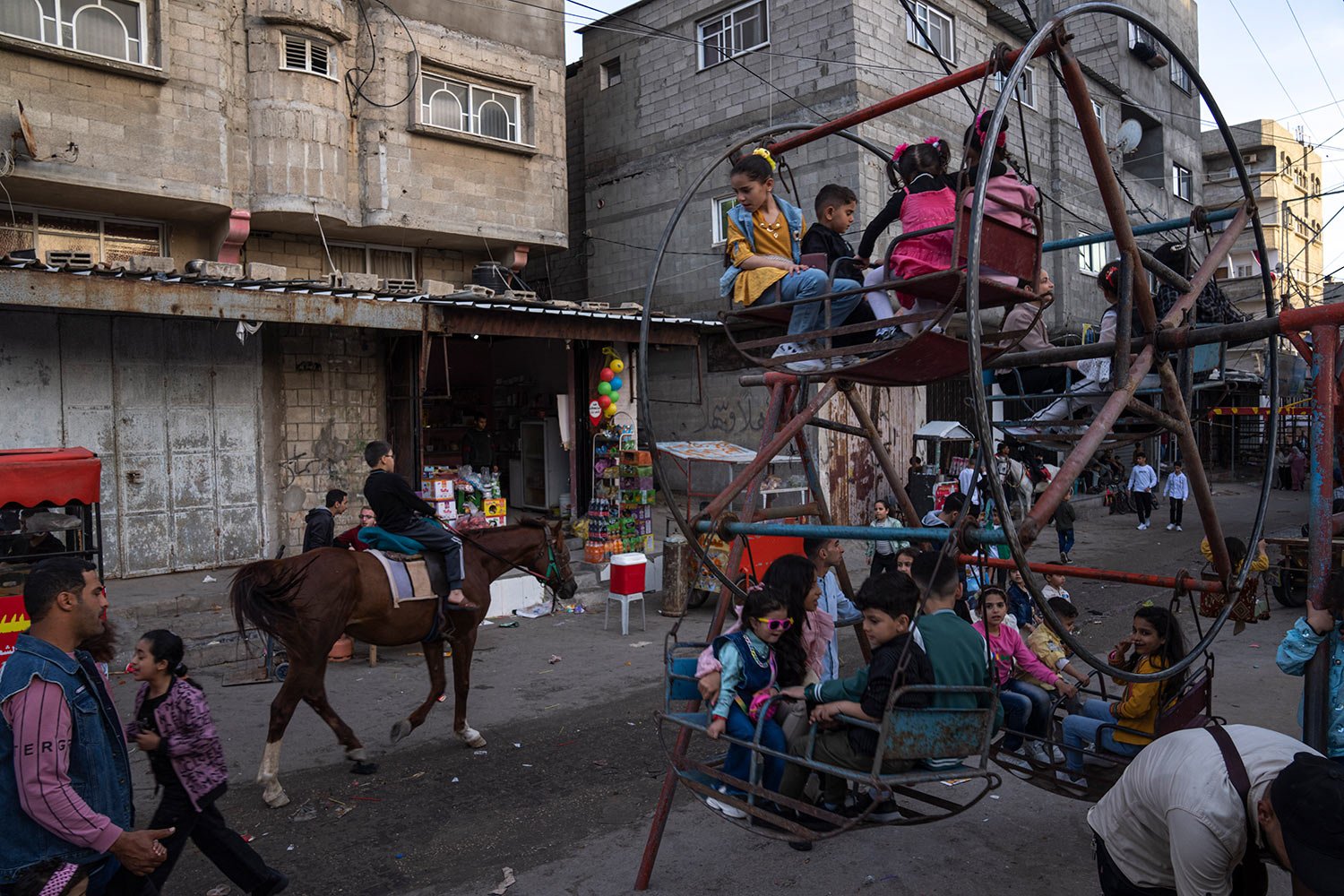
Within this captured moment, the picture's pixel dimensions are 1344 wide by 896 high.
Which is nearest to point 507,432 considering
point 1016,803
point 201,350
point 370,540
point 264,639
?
point 201,350

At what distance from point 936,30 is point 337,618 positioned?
17.6m

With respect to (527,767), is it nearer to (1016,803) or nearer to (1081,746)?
(1016,803)

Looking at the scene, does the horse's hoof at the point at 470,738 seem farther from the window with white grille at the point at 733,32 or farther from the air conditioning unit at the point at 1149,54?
the air conditioning unit at the point at 1149,54

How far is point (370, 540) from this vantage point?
24.1ft

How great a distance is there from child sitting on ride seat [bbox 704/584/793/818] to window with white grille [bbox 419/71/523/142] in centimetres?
1288

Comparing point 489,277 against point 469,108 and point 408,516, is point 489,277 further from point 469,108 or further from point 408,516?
point 408,516

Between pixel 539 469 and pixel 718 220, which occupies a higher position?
pixel 718 220

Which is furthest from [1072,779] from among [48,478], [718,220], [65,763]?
[718,220]

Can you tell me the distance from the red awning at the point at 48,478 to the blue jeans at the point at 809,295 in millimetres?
5778

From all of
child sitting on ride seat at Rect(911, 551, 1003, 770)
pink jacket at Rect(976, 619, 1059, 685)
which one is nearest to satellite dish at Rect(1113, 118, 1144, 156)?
pink jacket at Rect(976, 619, 1059, 685)

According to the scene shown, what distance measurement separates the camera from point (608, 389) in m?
15.4

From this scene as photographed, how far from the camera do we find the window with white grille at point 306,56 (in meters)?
13.2

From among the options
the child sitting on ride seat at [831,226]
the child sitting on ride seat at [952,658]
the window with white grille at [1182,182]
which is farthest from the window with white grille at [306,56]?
the window with white grille at [1182,182]

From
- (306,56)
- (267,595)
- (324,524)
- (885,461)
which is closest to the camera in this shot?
(885,461)
